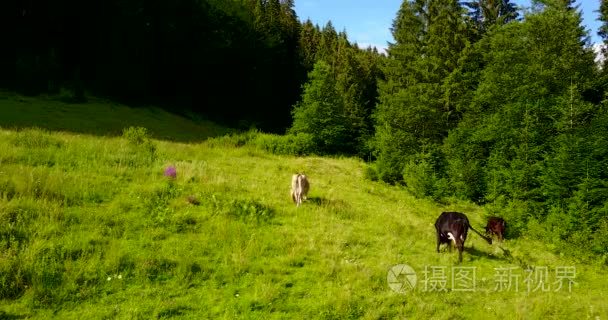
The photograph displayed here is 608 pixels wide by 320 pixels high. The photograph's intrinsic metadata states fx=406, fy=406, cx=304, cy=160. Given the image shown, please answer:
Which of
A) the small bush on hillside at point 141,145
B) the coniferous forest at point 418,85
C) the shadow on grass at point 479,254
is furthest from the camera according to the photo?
the coniferous forest at point 418,85

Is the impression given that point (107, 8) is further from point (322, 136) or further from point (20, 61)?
point (322, 136)

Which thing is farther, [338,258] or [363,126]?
[363,126]

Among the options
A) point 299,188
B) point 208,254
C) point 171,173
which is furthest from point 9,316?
point 299,188

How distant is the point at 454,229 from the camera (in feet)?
39.8

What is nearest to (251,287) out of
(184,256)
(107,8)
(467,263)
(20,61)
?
(184,256)

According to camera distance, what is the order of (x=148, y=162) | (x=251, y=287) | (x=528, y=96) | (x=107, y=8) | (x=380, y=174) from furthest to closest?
(x=107, y=8) → (x=380, y=174) → (x=528, y=96) → (x=148, y=162) → (x=251, y=287)

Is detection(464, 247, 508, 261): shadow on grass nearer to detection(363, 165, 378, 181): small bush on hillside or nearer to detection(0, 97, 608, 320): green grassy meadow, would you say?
detection(0, 97, 608, 320): green grassy meadow

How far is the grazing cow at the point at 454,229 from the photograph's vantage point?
12.0 m

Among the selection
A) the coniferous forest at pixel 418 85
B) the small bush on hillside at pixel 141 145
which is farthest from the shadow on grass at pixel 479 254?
the small bush on hillside at pixel 141 145

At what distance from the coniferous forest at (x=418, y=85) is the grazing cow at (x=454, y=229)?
29.4 ft

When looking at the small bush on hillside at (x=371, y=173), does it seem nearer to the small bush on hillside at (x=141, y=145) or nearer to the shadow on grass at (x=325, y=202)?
the shadow on grass at (x=325, y=202)

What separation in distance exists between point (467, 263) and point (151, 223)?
896 centimetres

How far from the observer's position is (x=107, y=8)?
4678 cm

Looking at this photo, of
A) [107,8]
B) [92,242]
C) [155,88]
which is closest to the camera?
[92,242]
